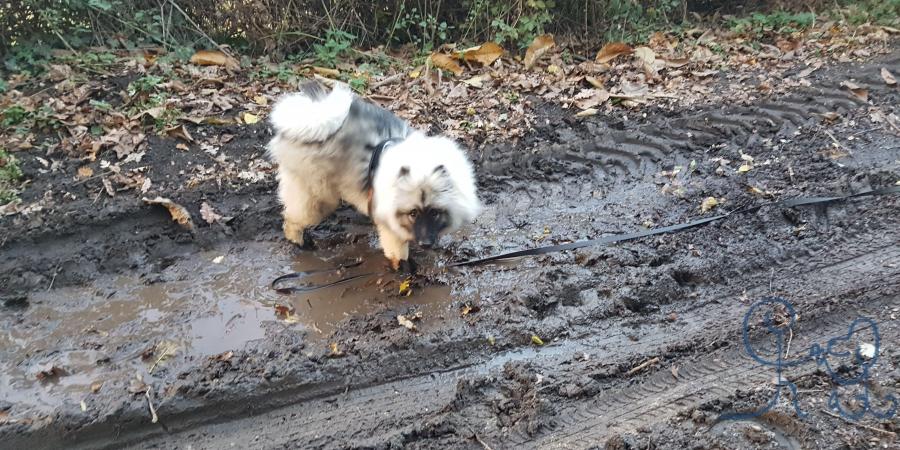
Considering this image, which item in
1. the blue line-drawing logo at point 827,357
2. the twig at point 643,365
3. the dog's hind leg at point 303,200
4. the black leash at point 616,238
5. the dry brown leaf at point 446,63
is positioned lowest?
A: the twig at point 643,365

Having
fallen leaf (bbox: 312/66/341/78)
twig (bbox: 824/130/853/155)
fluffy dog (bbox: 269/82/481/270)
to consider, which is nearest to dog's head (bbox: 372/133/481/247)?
fluffy dog (bbox: 269/82/481/270)

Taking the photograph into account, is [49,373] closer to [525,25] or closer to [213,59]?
[213,59]

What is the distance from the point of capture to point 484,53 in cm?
794

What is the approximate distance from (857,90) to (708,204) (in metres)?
3.28

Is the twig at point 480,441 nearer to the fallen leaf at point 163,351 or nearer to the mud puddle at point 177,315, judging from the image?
the mud puddle at point 177,315

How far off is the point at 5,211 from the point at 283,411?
11.6ft

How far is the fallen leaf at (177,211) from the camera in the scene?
5.23 metres

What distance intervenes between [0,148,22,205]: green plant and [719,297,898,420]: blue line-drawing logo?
6.29 m

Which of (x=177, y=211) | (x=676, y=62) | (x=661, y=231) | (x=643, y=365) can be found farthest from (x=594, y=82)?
(x=177, y=211)

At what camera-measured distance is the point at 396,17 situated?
828cm

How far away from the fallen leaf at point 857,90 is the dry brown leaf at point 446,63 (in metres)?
4.91

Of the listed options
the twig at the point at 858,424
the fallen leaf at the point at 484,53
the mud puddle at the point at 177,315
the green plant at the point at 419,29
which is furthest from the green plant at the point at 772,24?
the mud puddle at the point at 177,315

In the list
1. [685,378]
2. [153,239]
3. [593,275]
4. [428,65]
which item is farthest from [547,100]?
[153,239]

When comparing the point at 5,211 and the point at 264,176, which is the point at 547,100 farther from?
the point at 5,211
